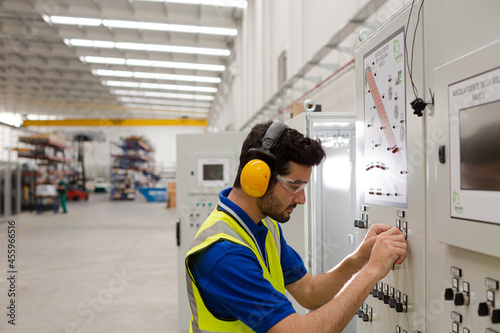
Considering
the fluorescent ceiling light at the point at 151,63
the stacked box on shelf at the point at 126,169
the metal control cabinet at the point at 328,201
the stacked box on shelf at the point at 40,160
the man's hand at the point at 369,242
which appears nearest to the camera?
the man's hand at the point at 369,242

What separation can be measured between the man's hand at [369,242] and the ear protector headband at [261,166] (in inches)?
20.4

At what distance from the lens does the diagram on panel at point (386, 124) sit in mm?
1489

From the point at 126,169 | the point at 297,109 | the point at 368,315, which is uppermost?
the point at 297,109

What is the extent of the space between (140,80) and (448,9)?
57.4 feet

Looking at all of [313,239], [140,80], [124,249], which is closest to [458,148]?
[313,239]

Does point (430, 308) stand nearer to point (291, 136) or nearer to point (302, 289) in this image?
point (302, 289)

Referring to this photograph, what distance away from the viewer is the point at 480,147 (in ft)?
3.31

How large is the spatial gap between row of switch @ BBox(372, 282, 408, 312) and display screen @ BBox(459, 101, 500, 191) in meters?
0.61

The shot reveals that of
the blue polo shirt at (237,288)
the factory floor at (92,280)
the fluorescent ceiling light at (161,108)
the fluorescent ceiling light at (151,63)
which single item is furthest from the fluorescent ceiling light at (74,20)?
the fluorescent ceiling light at (161,108)

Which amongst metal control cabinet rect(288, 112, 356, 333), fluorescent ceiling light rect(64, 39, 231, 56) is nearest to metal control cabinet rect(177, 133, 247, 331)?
metal control cabinet rect(288, 112, 356, 333)

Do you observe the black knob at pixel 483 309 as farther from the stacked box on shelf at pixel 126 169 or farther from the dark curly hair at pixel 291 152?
the stacked box on shelf at pixel 126 169

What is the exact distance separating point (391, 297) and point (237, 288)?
0.71 meters

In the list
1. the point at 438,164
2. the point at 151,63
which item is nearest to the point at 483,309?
the point at 438,164

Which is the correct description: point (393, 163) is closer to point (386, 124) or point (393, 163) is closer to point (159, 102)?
point (386, 124)
